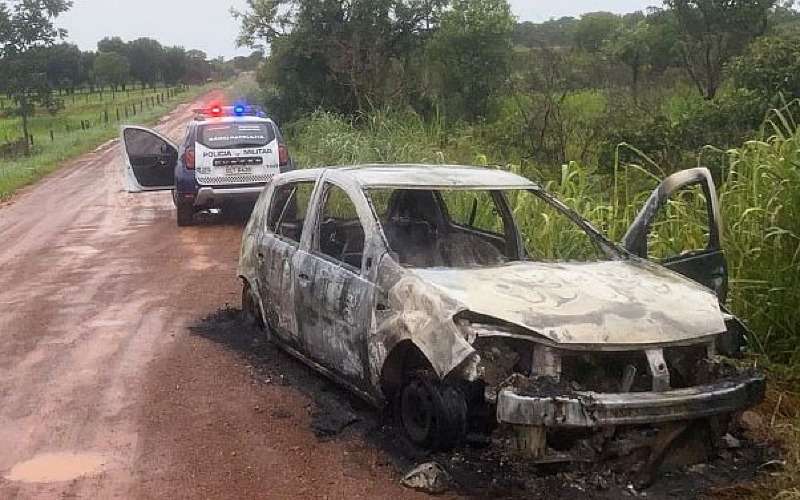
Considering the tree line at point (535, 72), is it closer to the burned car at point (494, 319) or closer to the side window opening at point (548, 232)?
the side window opening at point (548, 232)

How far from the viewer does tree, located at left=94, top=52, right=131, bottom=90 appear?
106375 millimetres

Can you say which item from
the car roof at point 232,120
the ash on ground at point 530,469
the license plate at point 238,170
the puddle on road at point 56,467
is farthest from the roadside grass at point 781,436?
the car roof at point 232,120

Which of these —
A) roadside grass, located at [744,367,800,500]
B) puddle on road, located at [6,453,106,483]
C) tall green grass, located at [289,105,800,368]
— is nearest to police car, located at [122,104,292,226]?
tall green grass, located at [289,105,800,368]

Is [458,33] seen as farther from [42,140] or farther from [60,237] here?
[42,140]

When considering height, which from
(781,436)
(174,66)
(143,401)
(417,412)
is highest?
(174,66)

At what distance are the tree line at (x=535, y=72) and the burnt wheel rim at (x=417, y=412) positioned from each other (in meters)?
7.11

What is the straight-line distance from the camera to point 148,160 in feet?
47.4

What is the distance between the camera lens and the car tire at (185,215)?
46.0ft

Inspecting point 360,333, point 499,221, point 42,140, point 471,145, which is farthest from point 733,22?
point 42,140

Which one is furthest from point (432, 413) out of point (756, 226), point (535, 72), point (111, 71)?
point (111, 71)

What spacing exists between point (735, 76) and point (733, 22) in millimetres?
10094

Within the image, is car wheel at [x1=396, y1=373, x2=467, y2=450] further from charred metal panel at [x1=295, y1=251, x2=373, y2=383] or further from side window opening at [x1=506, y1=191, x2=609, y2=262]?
side window opening at [x1=506, y1=191, x2=609, y2=262]

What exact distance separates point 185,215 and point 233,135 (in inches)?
59.0

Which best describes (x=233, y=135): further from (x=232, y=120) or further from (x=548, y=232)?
(x=548, y=232)
